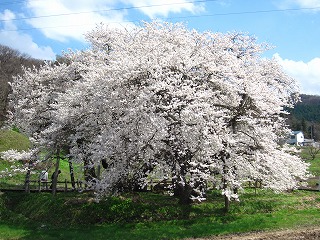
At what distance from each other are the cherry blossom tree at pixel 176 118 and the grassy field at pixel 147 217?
1.26 m

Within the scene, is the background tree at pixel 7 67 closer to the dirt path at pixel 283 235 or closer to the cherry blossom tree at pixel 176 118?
the cherry blossom tree at pixel 176 118

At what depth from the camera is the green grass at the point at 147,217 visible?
16891mm

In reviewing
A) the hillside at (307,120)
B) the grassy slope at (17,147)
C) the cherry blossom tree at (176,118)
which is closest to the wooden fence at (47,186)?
the grassy slope at (17,147)

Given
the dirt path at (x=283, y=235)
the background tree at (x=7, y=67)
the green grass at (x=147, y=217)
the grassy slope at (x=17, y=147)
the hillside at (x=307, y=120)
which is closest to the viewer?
the dirt path at (x=283, y=235)

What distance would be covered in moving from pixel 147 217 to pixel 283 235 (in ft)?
23.3

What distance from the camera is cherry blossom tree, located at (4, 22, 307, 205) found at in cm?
1644

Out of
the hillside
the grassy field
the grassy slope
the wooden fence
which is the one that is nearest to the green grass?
the grassy field

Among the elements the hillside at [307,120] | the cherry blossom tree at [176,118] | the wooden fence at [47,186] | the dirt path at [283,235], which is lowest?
the dirt path at [283,235]

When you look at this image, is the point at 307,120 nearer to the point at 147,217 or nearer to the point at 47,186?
the point at 47,186

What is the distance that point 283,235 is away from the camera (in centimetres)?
1483

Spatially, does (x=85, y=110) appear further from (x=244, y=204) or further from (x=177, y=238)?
(x=244, y=204)

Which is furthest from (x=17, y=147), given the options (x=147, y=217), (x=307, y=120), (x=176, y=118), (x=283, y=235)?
(x=307, y=120)

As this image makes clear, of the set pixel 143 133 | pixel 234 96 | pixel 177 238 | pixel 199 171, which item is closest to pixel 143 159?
pixel 143 133

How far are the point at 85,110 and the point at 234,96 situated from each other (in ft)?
27.4
